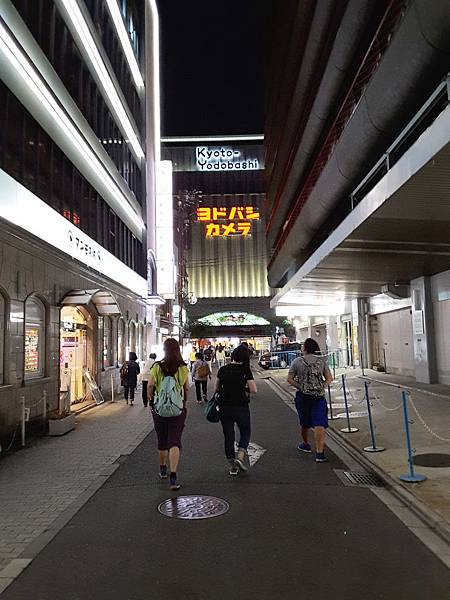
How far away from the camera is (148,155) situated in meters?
27.2

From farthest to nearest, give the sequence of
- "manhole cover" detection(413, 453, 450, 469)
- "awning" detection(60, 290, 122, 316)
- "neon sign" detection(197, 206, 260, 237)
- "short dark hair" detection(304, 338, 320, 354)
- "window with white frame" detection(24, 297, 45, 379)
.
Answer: "neon sign" detection(197, 206, 260, 237) → "awning" detection(60, 290, 122, 316) → "window with white frame" detection(24, 297, 45, 379) → "short dark hair" detection(304, 338, 320, 354) → "manhole cover" detection(413, 453, 450, 469)

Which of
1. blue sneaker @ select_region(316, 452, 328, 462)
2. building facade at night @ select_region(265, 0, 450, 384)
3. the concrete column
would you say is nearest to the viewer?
blue sneaker @ select_region(316, 452, 328, 462)

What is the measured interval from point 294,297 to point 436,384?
9.84 m

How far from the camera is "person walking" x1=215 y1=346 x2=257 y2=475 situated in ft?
23.3

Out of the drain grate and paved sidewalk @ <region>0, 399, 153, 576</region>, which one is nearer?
paved sidewalk @ <region>0, 399, 153, 576</region>

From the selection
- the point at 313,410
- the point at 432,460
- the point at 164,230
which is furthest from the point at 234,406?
the point at 164,230

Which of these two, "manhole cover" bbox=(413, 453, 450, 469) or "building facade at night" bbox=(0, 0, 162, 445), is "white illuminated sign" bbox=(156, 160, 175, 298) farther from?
"manhole cover" bbox=(413, 453, 450, 469)

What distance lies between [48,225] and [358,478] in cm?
858

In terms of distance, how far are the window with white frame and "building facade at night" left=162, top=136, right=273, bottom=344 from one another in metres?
51.3

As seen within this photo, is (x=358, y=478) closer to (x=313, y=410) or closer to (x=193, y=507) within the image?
(x=313, y=410)

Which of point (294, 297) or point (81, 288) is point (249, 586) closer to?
point (81, 288)

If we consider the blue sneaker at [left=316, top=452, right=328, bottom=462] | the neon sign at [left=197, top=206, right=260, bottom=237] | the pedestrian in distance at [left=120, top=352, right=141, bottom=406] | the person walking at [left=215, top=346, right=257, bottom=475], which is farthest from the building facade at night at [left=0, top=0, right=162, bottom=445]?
the neon sign at [left=197, top=206, right=260, bottom=237]

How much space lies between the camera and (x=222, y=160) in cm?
6981

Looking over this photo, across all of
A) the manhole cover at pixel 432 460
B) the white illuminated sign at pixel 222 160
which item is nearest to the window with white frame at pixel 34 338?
the manhole cover at pixel 432 460
